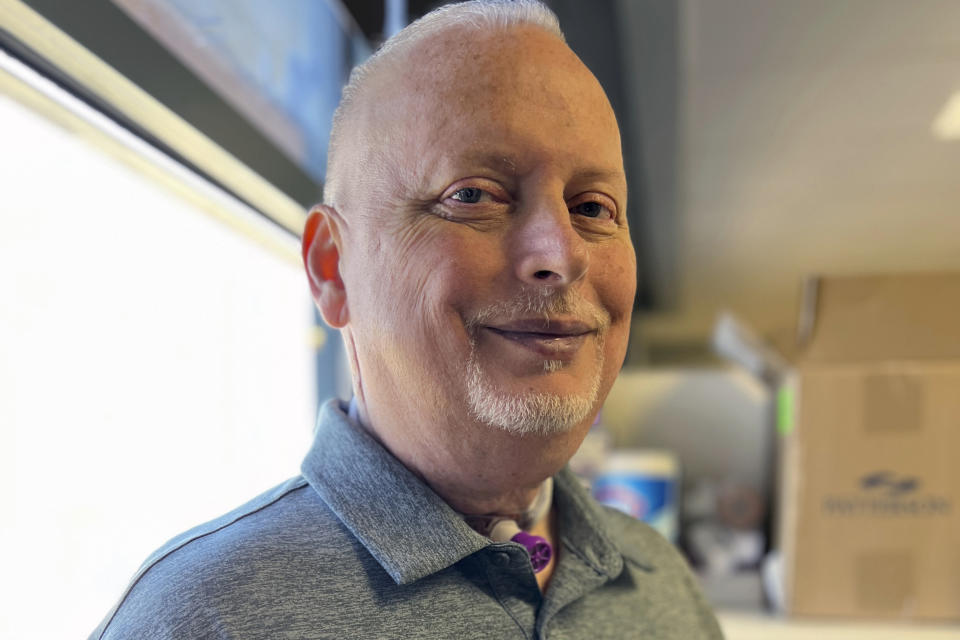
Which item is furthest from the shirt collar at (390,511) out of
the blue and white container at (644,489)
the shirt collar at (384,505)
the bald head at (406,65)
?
the blue and white container at (644,489)

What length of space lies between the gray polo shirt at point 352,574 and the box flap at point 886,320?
2.96ft

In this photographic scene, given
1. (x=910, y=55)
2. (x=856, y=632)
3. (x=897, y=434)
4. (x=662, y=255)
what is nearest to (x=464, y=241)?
(x=910, y=55)

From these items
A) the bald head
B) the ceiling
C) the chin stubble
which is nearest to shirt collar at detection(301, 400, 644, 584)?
the chin stubble

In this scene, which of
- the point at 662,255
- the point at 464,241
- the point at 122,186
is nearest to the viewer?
the point at 464,241

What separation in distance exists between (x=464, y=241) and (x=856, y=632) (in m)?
1.28

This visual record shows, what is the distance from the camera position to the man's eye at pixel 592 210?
23.0 inches

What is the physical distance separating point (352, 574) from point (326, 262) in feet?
0.85

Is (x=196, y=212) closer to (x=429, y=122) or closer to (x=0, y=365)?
(x=0, y=365)

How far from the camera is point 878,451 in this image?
1331mm

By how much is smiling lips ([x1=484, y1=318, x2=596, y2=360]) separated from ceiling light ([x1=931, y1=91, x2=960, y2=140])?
934 millimetres

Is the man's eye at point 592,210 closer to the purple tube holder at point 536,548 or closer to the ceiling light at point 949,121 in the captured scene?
the purple tube holder at point 536,548

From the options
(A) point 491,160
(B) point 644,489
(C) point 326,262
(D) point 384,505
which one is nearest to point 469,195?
(A) point 491,160

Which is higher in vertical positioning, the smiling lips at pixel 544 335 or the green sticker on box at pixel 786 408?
the smiling lips at pixel 544 335

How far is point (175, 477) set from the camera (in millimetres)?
965
